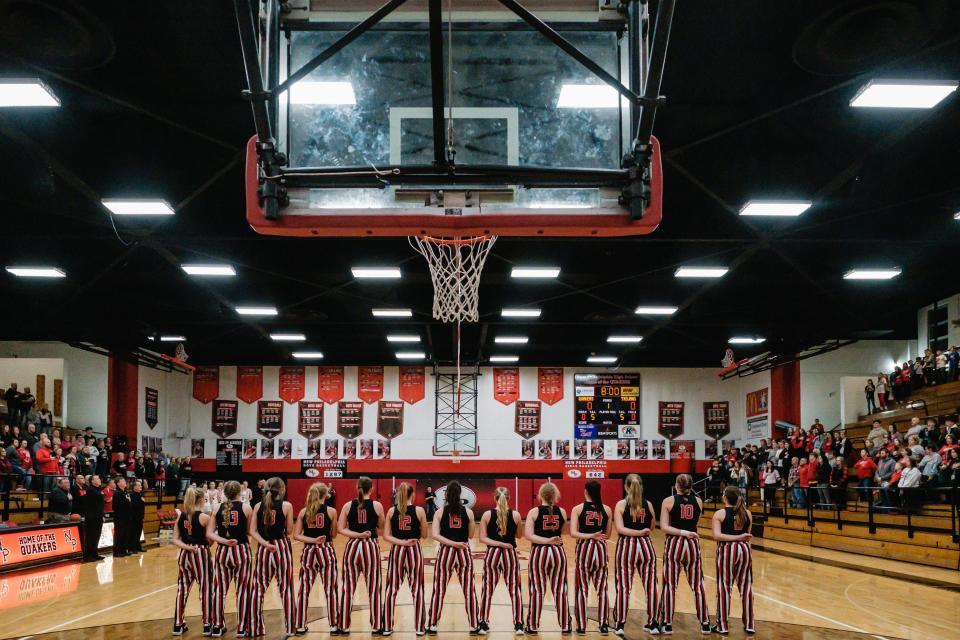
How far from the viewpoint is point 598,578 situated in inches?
357

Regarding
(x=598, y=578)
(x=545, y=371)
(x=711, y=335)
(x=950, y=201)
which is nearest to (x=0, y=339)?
(x=545, y=371)

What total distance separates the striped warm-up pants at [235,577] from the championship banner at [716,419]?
25780 millimetres

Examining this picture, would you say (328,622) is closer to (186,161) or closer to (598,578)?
(598,578)

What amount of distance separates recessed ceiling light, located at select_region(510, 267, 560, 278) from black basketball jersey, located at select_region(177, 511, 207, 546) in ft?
31.9

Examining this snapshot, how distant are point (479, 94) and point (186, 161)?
244 inches

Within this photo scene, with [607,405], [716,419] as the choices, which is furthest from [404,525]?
[716,419]

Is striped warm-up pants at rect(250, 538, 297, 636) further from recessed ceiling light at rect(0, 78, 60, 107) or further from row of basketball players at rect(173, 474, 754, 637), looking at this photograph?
recessed ceiling light at rect(0, 78, 60, 107)

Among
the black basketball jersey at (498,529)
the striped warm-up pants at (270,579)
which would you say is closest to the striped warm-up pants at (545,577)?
the black basketball jersey at (498,529)

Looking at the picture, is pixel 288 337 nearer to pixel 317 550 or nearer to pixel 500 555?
pixel 317 550

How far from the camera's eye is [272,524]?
8.80m

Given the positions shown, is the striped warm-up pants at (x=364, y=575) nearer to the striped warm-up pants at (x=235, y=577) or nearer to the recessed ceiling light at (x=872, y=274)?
the striped warm-up pants at (x=235, y=577)

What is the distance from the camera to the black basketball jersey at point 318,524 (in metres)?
8.85

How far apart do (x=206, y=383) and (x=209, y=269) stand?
15.2 metres

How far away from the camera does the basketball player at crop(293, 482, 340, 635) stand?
28.9 feet
